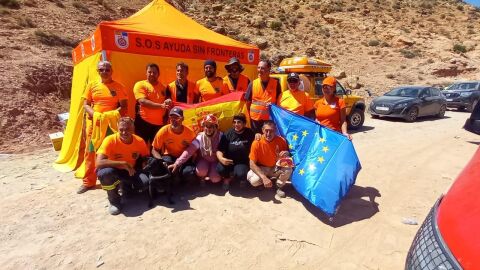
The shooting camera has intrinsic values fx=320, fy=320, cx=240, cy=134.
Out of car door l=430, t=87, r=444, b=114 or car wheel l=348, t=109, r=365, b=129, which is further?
car door l=430, t=87, r=444, b=114

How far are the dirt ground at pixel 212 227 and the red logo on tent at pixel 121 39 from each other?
243 centimetres

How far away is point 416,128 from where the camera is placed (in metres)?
10.5

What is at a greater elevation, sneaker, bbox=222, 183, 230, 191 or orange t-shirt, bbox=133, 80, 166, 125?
orange t-shirt, bbox=133, 80, 166, 125

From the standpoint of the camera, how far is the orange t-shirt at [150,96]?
4.95 metres

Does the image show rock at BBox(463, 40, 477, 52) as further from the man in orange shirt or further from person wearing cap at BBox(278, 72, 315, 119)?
the man in orange shirt


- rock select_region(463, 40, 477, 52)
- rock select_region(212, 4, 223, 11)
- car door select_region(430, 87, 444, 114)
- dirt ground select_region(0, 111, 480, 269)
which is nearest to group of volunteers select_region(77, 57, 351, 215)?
dirt ground select_region(0, 111, 480, 269)

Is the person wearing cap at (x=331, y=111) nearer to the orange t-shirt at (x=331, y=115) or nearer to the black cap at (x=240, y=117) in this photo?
the orange t-shirt at (x=331, y=115)

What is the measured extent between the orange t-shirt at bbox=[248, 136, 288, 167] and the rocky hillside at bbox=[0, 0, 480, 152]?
20.3 feet

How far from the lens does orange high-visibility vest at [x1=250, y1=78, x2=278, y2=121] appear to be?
4836 mm

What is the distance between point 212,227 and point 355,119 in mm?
7731

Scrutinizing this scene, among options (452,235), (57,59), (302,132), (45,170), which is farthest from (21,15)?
(452,235)

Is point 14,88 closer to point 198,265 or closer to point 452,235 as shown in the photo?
point 198,265

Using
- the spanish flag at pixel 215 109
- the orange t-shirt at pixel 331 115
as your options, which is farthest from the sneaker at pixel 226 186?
the orange t-shirt at pixel 331 115

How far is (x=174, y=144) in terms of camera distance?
182 inches
